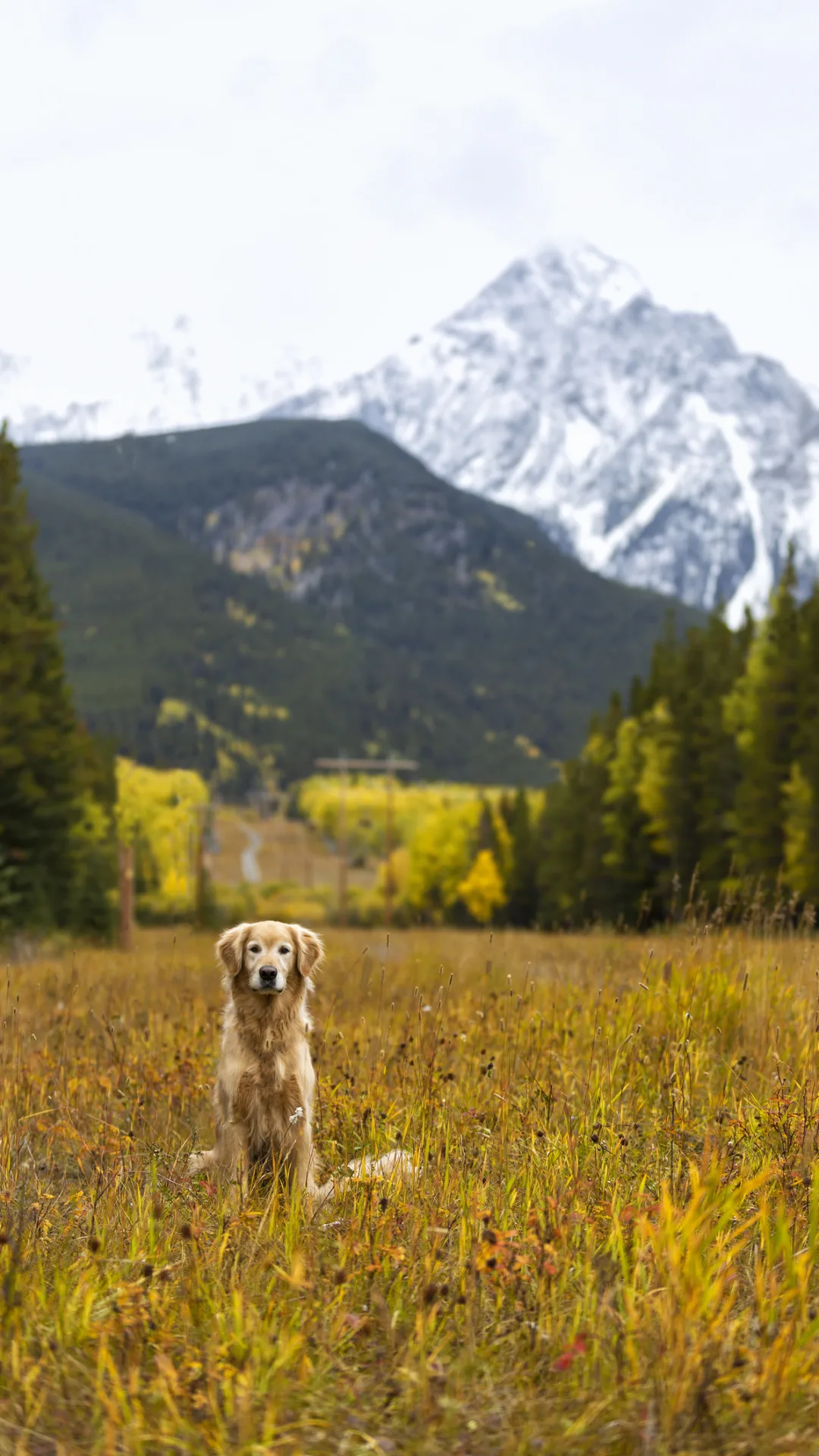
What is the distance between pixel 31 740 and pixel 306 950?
30008 mm

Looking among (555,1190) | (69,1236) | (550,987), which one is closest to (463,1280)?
(555,1190)

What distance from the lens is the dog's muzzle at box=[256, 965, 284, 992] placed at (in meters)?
5.27

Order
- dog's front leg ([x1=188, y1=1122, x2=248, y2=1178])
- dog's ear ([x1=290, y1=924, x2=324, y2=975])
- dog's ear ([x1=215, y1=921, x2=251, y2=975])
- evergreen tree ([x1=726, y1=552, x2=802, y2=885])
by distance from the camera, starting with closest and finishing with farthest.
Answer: dog's front leg ([x1=188, y1=1122, x2=248, y2=1178]), dog's ear ([x1=215, y1=921, x2=251, y2=975]), dog's ear ([x1=290, y1=924, x2=324, y2=975]), evergreen tree ([x1=726, y1=552, x2=802, y2=885])

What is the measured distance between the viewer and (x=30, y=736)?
33938mm

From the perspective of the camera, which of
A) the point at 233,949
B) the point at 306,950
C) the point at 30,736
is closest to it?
the point at 233,949

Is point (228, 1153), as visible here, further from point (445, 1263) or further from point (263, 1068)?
point (445, 1263)

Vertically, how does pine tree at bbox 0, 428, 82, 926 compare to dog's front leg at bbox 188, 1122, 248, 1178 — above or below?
above

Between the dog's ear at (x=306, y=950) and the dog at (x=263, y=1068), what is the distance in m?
0.03

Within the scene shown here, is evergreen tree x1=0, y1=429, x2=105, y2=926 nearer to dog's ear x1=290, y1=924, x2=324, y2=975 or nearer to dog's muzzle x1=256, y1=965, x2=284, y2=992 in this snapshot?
dog's ear x1=290, y1=924, x2=324, y2=975

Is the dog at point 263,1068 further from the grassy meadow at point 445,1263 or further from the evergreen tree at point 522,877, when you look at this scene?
the evergreen tree at point 522,877

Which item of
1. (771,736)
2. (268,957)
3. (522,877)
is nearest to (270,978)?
(268,957)

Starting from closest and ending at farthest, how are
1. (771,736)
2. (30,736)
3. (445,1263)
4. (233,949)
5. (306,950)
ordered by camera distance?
(445,1263)
(233,949)
(306,950)
(30,736)
(771,736)

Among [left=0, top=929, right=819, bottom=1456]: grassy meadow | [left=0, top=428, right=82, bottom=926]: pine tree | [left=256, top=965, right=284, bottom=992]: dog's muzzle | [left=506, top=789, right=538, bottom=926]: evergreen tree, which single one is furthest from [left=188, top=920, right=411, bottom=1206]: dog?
[left=506, top=789, right=538, bottom=926]: evergreen tree

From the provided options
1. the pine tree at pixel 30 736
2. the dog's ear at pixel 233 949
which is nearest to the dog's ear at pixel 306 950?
the dog's ear at pixel 233 949
